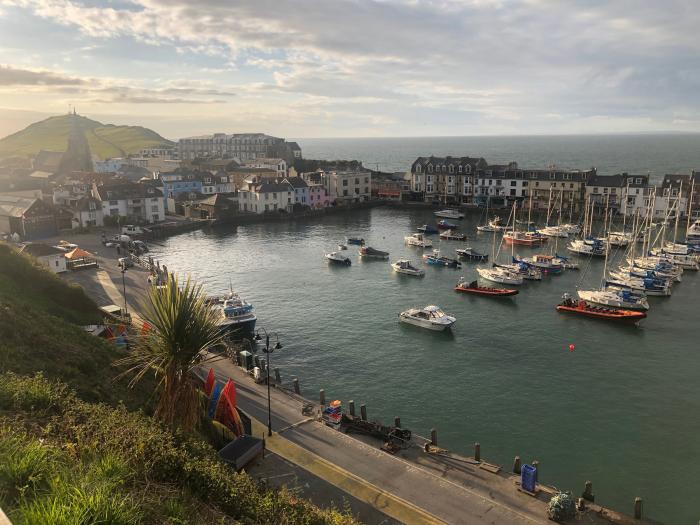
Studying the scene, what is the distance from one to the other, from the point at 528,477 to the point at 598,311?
103ft

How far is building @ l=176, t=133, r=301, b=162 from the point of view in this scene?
561 feet

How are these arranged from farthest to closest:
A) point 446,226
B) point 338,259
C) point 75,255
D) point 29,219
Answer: point 446,226
point 29,219
point 338,259
point 75,255

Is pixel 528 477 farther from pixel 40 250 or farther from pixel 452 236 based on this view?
pixel 452 236

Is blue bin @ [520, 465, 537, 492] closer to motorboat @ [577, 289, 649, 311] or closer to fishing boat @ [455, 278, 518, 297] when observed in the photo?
fishing boat @ [455, 278, 518, 297]

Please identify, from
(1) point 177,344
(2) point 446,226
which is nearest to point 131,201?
(2) point 446,226

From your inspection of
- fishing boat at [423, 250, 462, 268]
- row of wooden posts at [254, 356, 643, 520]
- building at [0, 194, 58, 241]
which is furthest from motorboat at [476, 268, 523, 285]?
building at [0, 194, 58, 241]

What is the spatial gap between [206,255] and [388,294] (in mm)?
29808

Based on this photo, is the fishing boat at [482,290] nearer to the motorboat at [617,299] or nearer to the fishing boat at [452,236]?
the motorboat at [617,299]

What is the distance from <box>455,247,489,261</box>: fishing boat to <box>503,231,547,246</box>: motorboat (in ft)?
32.7

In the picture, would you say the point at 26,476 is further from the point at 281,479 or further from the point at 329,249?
the point at 329,249

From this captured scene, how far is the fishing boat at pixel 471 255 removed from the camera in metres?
72.0

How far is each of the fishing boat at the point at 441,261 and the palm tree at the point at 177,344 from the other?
5363 cm

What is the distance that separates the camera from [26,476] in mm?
9141

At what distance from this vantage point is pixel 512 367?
1507 inches
